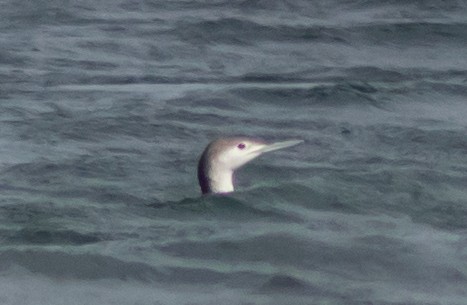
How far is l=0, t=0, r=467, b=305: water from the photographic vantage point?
1136cm

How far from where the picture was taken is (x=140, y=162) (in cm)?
1419

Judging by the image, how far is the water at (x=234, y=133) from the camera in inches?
447

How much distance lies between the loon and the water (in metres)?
0.13

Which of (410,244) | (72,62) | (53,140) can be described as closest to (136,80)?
(72,62)

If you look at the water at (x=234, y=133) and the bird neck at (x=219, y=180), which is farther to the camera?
the bird neck at (x=219, y=180)

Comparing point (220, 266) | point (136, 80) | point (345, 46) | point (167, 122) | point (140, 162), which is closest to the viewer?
point (220, 266)

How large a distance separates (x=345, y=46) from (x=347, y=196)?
17.9 feet

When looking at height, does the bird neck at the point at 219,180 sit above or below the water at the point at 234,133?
above

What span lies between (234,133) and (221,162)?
94.0 inches

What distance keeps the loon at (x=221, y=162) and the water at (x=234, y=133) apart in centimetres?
13

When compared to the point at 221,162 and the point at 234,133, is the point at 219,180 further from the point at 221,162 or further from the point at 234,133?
the point at 234,133

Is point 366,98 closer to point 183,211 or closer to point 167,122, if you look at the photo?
point 167,122

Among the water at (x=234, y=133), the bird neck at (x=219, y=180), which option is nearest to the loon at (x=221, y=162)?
the bird neck at (x=219, y=180)

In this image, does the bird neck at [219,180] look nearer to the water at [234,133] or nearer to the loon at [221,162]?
the loon at [221,162]
